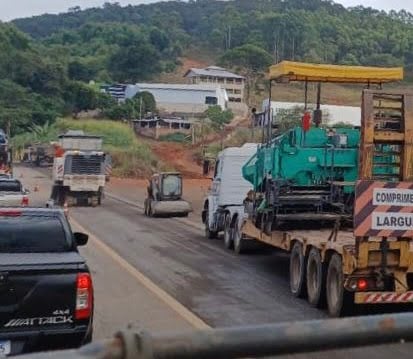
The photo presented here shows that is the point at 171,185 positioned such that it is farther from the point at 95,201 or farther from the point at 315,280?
the point at 315,280

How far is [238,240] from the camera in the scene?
20.4 m

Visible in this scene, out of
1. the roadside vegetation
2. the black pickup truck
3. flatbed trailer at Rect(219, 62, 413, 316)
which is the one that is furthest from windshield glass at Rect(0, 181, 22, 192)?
the roadside vegetation

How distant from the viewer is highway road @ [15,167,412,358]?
453 inches

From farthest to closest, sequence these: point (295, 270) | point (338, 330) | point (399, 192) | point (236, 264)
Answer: point (236, 264), point (295, 270), point (399, 192), point (338, 330)

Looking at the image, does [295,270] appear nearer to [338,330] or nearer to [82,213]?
[338,330]

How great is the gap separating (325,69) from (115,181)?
46532 mm

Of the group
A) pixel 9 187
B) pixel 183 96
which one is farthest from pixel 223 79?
pixel 9 187

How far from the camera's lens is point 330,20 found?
190250 mm

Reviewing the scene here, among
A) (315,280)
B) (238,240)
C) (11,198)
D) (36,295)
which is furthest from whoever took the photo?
(11,198)

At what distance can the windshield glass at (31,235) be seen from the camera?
812cm

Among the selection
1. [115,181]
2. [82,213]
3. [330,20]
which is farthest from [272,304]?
[330,20]

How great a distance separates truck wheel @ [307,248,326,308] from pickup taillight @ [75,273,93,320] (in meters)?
5.86

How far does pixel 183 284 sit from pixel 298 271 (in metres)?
2.27

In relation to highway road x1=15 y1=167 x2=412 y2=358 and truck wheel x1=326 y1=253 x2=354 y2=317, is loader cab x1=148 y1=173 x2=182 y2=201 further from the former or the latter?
truck wheel x1=326 y1=253 x2=354 y2=317
